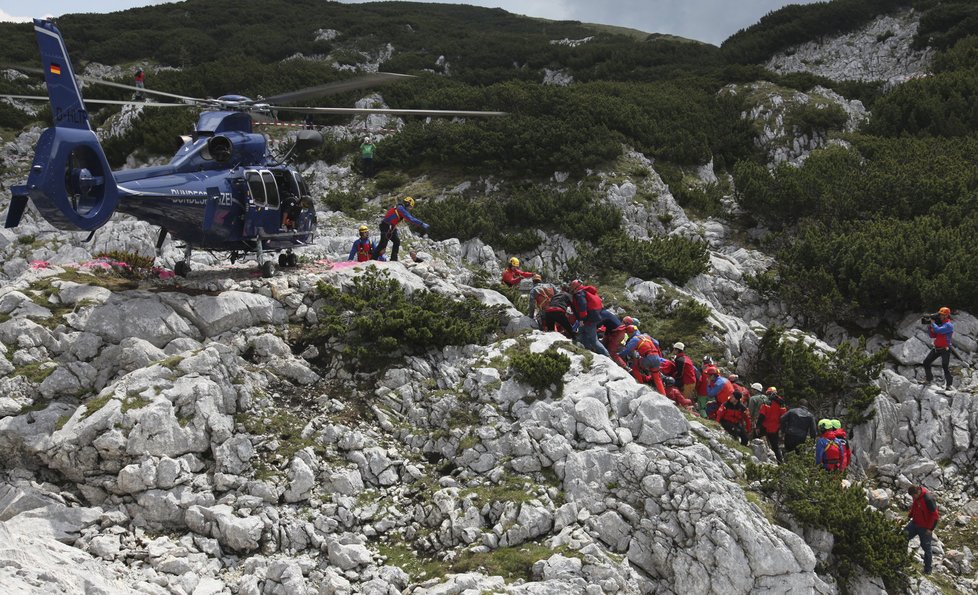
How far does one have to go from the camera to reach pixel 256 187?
13.9 metres

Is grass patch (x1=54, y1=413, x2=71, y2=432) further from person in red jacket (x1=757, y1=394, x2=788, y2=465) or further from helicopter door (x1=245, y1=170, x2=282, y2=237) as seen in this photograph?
person in red jacket (x1=757, y1=394, x2=788, y2=465)

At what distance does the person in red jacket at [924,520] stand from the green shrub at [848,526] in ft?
2.90

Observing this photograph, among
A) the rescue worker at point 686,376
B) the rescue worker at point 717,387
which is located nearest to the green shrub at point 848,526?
the rescue worker at point 717,387

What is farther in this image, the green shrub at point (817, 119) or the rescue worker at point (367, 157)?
the green shrub at point (817, 119)

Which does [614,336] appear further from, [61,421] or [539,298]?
[61,421]

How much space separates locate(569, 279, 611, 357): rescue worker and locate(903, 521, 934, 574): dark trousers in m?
5.46

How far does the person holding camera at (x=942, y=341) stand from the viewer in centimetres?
1560

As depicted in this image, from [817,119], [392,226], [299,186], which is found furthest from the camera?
[817,119]

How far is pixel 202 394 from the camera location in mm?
10719

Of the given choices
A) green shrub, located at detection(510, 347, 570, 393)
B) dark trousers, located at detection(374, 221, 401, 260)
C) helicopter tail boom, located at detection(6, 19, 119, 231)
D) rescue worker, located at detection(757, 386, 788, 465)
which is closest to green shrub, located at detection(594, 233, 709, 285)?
dark trousers, located at detection(374, 221, 401, 260)

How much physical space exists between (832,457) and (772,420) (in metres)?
1.16

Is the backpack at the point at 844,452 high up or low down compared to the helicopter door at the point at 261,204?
down

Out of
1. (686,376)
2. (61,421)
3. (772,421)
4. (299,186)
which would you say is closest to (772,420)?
(772,421)

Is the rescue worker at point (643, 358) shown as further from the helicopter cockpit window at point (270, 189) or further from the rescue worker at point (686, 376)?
the helicopter cockpit window at point (270, 189)
